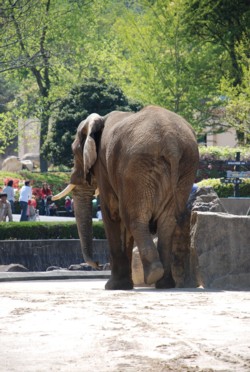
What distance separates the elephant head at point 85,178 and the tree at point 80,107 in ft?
110

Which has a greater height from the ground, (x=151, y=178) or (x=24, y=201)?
(x=24, y=201)

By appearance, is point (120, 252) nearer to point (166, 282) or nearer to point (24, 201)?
point (166, 282)

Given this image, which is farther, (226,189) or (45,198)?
(45,198)

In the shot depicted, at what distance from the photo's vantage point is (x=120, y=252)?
1544 cm

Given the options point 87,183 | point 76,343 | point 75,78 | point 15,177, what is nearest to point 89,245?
point 87,183

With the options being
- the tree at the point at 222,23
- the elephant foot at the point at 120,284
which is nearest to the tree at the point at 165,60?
the tree at the point at 222,23

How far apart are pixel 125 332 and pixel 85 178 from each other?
6.93m

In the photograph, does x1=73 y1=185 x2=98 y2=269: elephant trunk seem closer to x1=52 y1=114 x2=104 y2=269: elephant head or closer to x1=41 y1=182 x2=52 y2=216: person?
x1=52 y1=114 x2=104 y2=269: elephant head

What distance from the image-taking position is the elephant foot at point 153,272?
14.0 metres

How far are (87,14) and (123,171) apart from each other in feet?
166

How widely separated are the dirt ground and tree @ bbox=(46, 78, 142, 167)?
38863 millimetres

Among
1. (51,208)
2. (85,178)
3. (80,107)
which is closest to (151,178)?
(85,178)

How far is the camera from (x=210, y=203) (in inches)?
631

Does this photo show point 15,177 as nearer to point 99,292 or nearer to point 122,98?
point 122,98
